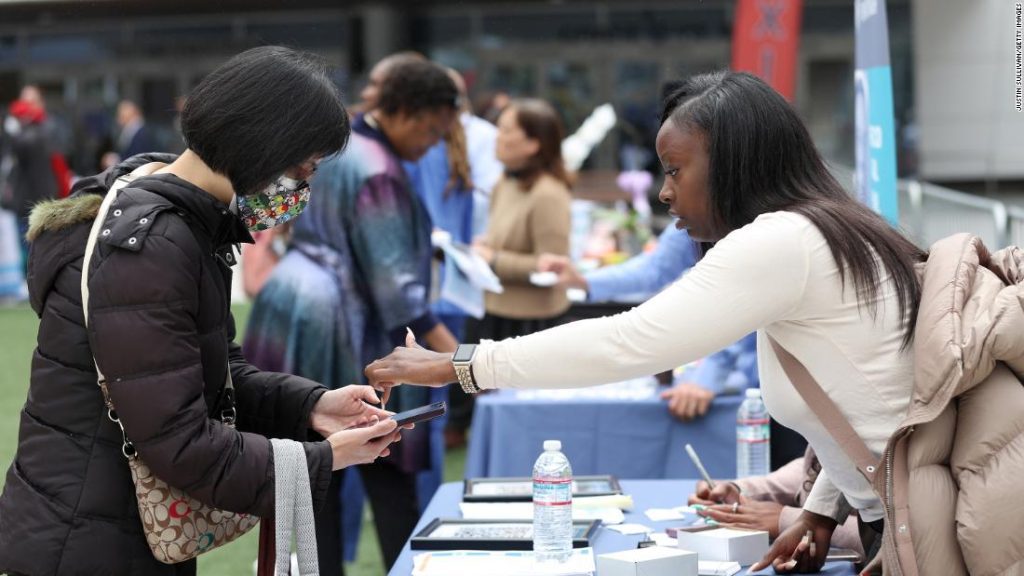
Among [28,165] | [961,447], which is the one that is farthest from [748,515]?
[28,165]

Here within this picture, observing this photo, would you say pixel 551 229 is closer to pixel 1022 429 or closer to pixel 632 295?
pixel 632 295

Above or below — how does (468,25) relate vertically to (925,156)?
above

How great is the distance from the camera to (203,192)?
193cm

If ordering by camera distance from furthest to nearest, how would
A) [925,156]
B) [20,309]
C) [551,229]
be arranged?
[925,156], [20,309], [551,229]

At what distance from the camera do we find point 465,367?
82.9 inches

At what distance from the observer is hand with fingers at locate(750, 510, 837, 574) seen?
2.34 metres

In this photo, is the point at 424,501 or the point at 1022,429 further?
the point at 424,501

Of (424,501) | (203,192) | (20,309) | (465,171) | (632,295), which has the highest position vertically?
(203,192)

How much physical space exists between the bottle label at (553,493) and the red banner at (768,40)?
4550 mm

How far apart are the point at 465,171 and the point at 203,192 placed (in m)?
3.58

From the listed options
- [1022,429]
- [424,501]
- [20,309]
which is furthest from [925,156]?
[1022,429]

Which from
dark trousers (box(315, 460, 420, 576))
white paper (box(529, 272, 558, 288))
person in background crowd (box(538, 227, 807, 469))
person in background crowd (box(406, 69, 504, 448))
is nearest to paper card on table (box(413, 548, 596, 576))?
person in background crowd (box(538, 227, 807, 469))

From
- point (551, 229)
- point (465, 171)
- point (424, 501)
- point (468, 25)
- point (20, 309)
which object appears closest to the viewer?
point (424, 501)

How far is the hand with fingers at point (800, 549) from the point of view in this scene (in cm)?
234
